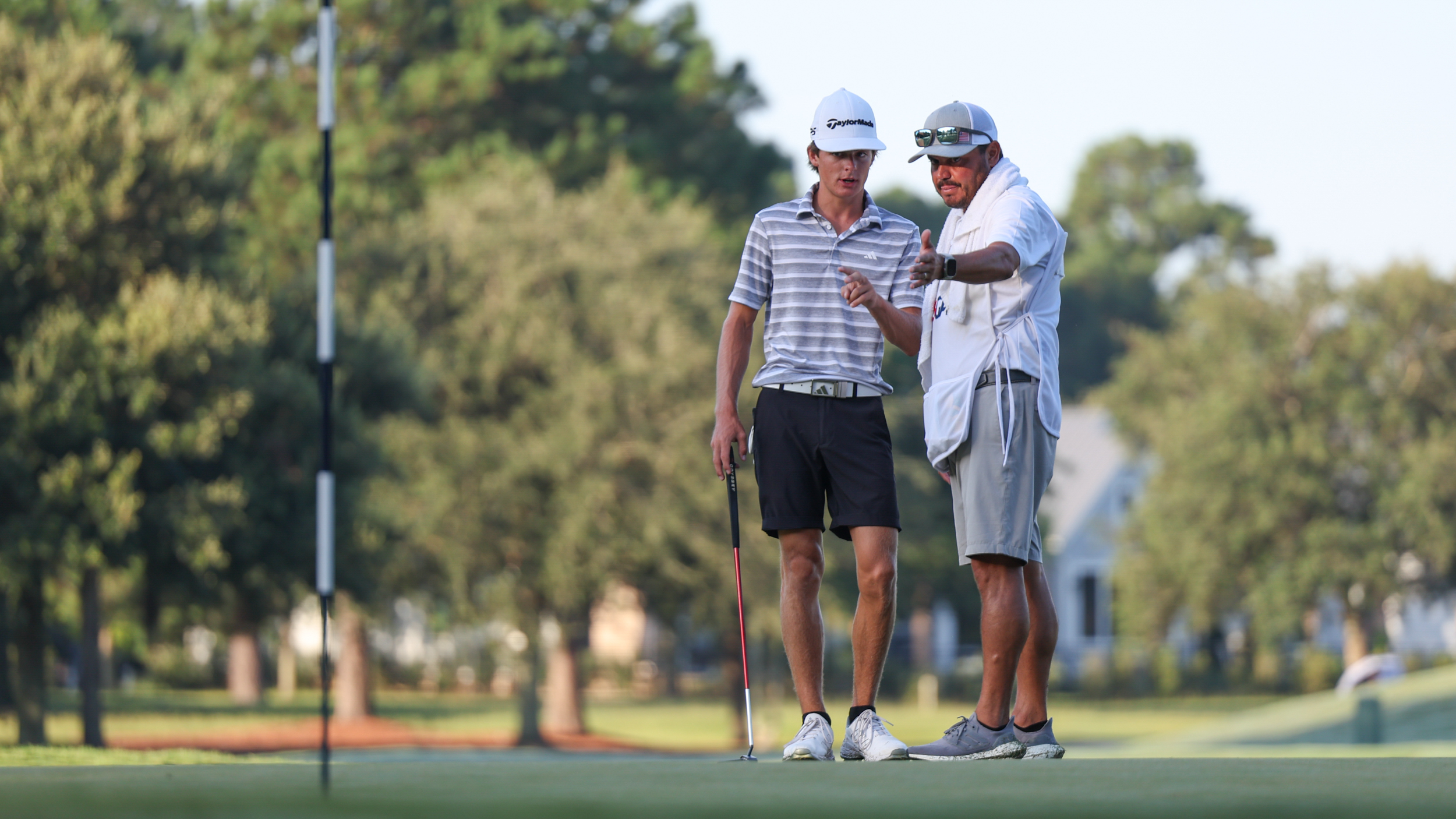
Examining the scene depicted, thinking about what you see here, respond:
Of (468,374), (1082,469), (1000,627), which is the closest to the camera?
(1000,627)

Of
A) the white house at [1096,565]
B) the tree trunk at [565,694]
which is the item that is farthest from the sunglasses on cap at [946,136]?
the white house at [1096,565]

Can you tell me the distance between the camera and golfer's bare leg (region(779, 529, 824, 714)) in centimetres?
657

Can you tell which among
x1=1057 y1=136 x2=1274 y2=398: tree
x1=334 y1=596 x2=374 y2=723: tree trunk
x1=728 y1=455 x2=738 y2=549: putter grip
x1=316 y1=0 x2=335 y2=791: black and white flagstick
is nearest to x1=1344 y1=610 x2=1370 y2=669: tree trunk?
x1=334 y1=596 x2=374 y2=723: tree trunk

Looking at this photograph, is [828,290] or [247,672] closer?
[828,290]

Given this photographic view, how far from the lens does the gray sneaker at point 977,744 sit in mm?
6215

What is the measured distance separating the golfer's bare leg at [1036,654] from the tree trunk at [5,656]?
59.7 ft

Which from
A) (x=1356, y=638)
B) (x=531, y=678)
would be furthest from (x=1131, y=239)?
(x=531, y=678)

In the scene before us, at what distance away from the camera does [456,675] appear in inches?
2084

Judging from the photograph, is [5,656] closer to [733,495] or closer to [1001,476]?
[733,495]

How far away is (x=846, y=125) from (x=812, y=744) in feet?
6.68

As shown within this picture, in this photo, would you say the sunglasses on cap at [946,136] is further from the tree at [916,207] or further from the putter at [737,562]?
the tree at [916,207]

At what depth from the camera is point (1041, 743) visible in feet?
20.8

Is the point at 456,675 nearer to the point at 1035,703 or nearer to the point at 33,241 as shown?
the point at 33,241

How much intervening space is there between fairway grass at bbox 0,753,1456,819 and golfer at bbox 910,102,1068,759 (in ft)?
1.90
